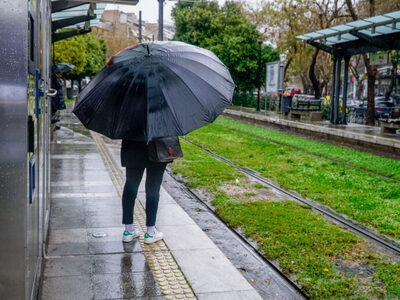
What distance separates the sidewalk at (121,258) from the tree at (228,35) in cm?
2800

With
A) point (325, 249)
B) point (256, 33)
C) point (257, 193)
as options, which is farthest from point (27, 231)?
point (256, 33)

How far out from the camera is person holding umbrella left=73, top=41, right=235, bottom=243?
4145mm

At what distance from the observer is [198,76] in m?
4.35

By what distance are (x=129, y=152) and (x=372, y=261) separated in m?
2.78

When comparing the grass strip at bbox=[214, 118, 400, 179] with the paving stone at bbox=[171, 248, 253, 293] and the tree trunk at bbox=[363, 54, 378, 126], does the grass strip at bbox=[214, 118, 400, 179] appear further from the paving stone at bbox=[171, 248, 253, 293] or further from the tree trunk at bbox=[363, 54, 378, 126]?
the tree trunk at bbox=[363, 54, 378, 126]

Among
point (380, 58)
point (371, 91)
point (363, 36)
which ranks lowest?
point (371, 91)

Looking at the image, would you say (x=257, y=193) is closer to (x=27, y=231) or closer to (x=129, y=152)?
(x=129, y=152)

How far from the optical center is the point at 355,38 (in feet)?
58.7

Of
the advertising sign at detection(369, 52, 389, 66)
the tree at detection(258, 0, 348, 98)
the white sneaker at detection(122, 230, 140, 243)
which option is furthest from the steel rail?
the tree at detection(258, 0, 348, 98)

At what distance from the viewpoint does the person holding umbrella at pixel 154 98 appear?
4145 millimetres

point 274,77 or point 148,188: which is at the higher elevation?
point 274,77

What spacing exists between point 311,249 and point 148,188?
Result: 6.36 ft

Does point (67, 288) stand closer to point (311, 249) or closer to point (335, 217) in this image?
point (311, 249)

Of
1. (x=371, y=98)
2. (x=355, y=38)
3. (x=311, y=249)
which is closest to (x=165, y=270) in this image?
(x=311, y=249)
